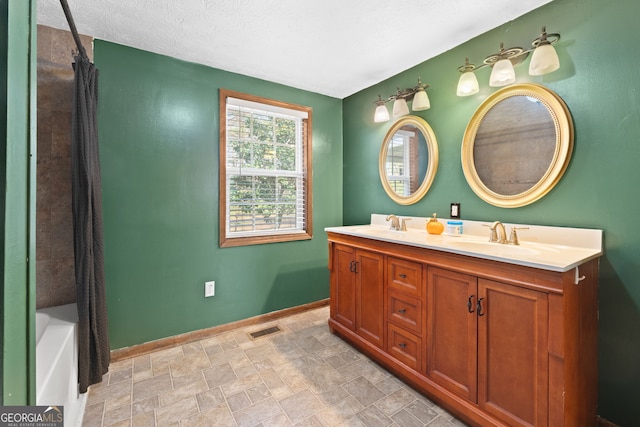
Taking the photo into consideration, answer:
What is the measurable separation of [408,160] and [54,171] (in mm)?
2729

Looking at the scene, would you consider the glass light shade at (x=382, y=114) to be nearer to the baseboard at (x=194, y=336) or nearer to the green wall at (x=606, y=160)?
the green wall at (x=606, y=160)

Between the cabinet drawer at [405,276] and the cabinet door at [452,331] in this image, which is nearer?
the cabinet door at [452,331]

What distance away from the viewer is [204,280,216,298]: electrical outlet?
2529 mm

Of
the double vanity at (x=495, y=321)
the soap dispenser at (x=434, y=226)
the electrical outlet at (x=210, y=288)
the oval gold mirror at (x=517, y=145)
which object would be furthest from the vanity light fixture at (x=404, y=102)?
the electrical outlet at (x=210, y=288)

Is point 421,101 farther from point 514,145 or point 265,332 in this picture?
point 265,332

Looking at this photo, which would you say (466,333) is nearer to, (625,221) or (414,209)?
(625,221)

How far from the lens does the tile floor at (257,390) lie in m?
1.58

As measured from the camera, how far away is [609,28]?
1.48 meters

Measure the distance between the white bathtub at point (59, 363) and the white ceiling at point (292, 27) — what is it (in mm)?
1939

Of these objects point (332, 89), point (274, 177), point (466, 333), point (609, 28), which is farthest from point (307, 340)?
point (609, 28)

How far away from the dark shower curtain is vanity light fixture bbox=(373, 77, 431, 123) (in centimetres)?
222

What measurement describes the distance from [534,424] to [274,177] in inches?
101

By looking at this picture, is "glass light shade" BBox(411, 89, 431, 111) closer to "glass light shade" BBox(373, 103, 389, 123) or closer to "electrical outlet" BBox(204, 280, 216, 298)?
"glass light shade" BBox(373, 103, 389, 123)

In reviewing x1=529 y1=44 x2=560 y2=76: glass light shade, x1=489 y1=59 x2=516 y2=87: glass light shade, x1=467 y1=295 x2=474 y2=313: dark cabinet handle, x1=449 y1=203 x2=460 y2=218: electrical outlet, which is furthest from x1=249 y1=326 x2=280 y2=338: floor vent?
x1=529 y1=44 x2=560 y2=76: glass light shade
